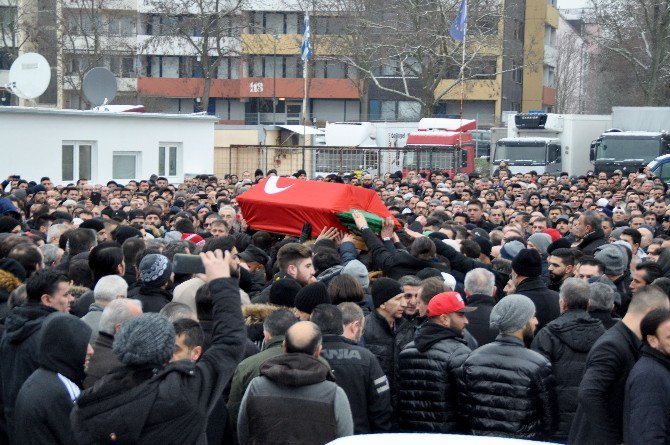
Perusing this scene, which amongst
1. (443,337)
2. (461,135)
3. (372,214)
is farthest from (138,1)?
(443,337)

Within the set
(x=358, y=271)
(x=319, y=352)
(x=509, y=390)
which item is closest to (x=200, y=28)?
(x=358, y=271)

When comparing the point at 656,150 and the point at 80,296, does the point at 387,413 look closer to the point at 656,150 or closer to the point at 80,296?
the point at 80,296

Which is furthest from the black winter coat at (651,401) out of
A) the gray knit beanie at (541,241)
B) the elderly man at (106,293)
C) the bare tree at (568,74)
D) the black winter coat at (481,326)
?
the bare tree at (568,74)

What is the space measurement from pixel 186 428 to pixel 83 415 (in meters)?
0.49

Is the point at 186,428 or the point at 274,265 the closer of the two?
the point at 186,428

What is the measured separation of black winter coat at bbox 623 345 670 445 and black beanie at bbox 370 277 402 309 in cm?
225

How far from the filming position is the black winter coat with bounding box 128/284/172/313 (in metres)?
8.25

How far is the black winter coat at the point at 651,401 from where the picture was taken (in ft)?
19.0

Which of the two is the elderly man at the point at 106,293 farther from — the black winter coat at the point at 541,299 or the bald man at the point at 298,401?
the black winter coat at the point at 541,299

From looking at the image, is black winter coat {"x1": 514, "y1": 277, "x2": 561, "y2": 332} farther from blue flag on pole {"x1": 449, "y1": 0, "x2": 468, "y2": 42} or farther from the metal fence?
blue flag on pole {"x1": 449, "y1": 0, "x2": 468, "y2": 42}

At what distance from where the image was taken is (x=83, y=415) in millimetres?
5113

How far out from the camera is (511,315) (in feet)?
22.7

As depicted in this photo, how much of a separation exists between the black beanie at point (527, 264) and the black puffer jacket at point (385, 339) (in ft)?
4.90

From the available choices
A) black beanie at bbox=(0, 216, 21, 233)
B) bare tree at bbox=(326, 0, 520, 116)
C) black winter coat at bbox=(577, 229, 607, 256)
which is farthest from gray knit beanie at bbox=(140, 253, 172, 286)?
bare tree at bbox=(326, 0, 520, 116)
